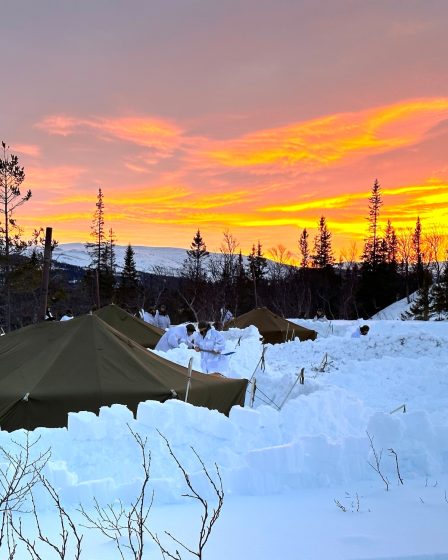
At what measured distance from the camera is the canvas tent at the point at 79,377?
6.91 m

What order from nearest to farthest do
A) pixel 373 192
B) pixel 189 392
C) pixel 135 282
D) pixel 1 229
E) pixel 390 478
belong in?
pixel 390 478
pixel 189 392
pixel 1 229
pixel 135 282
pixel 373 192

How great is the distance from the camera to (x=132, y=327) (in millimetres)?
16469

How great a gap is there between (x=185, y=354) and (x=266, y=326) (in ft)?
39.6

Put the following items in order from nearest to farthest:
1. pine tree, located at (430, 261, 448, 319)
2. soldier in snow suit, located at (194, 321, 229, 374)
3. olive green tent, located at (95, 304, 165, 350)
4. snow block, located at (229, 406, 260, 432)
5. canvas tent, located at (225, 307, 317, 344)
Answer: snow block, located at (229, 406, 260, 432) < soldier in snow suit, located at (194, 321, 229, 374) < olive green tent, located at (95, 304, 165, 350) < canvas tent, located at (225, 307, 317, 344) < pine tree, located at (430, 261, 448, 319)

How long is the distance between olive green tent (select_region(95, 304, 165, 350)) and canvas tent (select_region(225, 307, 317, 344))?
262 inches

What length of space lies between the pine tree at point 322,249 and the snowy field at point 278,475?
216 feet

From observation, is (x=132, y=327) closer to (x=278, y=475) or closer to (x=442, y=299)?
(x=278, y=475)

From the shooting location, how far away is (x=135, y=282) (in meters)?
59.7

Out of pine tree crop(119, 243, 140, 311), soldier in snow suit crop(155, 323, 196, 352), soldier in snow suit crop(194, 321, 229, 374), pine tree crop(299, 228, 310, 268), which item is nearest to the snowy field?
soldier in snow suit crop(194, 321, 229, 374)

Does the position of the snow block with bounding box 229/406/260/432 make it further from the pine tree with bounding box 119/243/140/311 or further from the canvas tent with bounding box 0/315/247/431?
the pine tree with bounding box 119/243/140/311

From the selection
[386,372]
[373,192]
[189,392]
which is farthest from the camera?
[373,192]

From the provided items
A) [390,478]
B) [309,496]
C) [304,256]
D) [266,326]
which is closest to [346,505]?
[309,496]

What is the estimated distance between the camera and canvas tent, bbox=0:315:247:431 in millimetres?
6910

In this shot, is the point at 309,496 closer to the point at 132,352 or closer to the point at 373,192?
the point at 132,352
